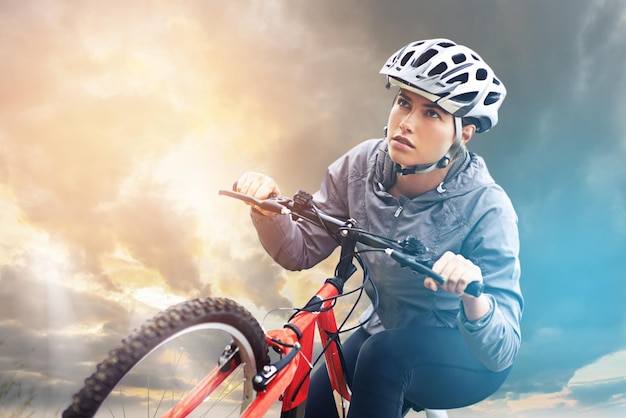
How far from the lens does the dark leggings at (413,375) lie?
53.1 inches

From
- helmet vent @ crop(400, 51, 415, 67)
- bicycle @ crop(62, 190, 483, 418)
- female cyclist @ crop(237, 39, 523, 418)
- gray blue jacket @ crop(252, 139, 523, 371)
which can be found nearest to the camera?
bicycle @ crop(62, 190, 483, 418)

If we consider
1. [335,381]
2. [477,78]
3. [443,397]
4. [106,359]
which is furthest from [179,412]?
[477,78]

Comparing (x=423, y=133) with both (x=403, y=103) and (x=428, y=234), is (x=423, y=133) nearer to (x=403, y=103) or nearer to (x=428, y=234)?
(x=403, y=103)

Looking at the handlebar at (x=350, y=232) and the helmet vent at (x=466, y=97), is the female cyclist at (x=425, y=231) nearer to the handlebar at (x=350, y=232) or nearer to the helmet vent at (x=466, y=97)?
the helmet vent at (x=466, y=97)

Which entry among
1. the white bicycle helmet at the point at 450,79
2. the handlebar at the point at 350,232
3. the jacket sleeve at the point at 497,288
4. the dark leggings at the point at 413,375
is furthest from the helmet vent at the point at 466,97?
the dark leggings at the point at 413,375

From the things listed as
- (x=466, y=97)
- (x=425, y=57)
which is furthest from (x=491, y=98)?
(x=425, y=57)

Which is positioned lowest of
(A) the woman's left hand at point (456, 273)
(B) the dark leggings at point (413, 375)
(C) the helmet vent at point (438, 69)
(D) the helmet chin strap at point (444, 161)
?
(B) the dark leggings at point (413, 375)

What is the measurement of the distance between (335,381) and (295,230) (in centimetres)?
45

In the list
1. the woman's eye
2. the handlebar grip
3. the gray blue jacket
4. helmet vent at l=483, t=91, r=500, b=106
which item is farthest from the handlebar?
helmet vent at l=483, t=91, r=500, b=106

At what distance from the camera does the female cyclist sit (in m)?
1.41

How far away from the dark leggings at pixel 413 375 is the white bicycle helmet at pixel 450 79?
2.05ft

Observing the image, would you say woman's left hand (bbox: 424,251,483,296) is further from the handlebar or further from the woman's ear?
the woman's ear

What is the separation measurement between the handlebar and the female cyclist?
12 centimetres

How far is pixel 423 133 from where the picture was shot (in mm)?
1625
